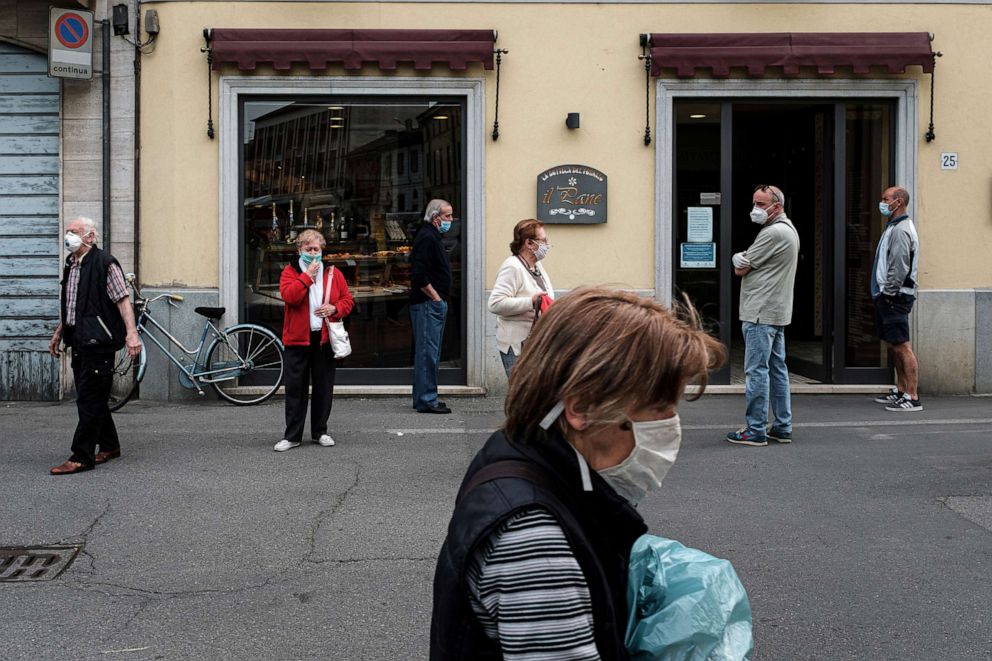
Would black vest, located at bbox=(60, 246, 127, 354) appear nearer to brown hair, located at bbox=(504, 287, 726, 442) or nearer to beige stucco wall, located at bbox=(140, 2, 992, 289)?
beige stucco wall, located at bbox=(140, 2, 992, 289)

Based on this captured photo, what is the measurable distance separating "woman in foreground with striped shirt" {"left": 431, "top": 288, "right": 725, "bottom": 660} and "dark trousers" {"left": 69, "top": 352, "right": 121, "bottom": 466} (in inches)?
256

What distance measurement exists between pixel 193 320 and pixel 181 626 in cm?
723

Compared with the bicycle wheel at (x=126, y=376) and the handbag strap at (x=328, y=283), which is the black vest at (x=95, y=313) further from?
the bicycle wheel at (x=126, y=376)

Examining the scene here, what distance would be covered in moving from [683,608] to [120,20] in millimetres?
11073

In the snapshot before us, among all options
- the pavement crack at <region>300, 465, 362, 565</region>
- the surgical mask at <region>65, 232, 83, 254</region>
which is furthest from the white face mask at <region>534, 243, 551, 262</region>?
the surgical mask at <region>65, 232, 83, 254</region>

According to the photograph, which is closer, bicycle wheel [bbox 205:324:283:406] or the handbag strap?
the handbag strap

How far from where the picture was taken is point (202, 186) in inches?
466

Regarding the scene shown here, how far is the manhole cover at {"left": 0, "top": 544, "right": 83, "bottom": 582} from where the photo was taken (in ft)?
18.7

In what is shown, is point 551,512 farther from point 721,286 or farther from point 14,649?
point 721,286

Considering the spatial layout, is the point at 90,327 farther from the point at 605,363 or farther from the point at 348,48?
the point at 605,363

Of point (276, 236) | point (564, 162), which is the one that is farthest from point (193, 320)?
point (564, 162)

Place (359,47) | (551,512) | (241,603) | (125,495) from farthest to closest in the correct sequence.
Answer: (359,47), (125,495), (241,603), (551,512)

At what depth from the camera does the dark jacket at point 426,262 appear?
35.3 ft

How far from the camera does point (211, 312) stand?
37.4ft
